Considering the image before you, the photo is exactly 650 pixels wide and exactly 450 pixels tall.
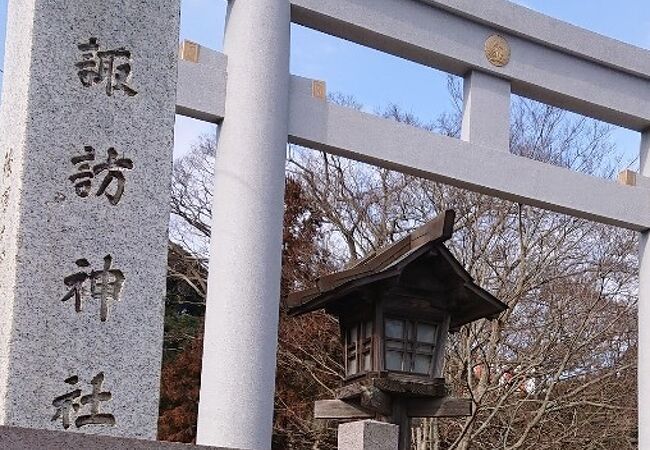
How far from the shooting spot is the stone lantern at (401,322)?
603cm

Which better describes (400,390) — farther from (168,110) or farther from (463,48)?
(463,48)

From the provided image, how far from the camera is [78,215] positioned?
390 centimetres

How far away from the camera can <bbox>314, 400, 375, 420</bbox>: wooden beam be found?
6.36 metres

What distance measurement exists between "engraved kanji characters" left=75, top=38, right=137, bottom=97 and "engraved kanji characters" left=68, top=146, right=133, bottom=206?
26cm

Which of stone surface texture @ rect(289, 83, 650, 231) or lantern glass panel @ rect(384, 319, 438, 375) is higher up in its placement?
stone surface texture @ rect(289, 83, 650, 231)

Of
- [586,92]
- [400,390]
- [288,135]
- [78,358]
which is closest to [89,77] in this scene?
[78,358]

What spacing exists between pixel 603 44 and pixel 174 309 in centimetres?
932

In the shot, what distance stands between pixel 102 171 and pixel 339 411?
2956mm

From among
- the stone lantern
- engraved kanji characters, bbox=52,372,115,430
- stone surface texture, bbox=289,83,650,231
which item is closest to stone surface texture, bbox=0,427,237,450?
engraved kanji characters, bbox=52,372,115,430

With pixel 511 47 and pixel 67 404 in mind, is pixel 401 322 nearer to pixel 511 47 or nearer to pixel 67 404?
pixel 67 404

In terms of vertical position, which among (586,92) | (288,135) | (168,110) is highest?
(586,92)

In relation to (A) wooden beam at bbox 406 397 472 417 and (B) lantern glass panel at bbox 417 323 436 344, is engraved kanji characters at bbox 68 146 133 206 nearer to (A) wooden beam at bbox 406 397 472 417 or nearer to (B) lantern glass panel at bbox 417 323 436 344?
(B) lantern glass panel at bbox 417 323 436 344

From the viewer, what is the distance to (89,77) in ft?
13.3

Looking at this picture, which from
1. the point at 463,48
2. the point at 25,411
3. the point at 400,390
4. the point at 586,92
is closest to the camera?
the point at 25,411
